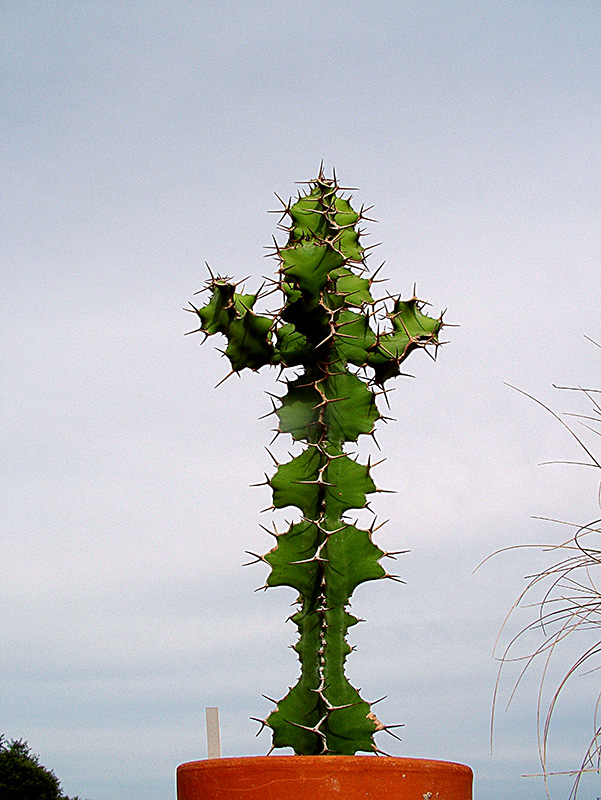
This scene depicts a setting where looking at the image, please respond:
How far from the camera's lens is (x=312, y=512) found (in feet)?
9.46

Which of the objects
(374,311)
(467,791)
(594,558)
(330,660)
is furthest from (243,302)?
(467,791)

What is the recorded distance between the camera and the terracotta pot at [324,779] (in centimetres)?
228

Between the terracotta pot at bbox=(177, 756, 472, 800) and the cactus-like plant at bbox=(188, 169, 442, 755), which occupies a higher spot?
the cactus-like plant at bbox=(188, 169, 442, 755)

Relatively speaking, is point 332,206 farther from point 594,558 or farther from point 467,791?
point 467,791

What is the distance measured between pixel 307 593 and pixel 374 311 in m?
1.00

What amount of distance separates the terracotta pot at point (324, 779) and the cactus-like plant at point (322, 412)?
0.34 metres

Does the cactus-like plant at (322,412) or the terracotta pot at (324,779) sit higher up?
the cactus-like plant at (322,412)

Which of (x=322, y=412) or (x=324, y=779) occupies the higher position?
(x=322, y=412)

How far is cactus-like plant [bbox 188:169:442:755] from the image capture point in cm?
274

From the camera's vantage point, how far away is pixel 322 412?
2.95m

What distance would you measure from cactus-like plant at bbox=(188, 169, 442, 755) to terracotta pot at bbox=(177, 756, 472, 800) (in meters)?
0.34

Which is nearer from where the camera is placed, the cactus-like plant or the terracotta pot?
the terracotta pot

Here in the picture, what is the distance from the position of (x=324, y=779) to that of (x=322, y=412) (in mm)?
1139

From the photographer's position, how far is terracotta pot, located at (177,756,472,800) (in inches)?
89.6
